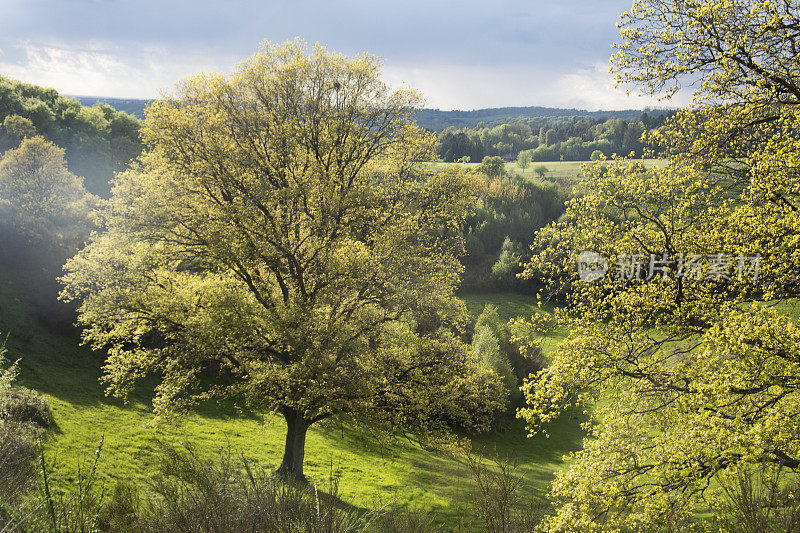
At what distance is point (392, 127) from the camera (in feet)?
64.0

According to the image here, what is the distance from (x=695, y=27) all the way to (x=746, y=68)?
160cm

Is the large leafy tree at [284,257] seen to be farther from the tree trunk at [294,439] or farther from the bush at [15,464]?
the bush at [15,464]

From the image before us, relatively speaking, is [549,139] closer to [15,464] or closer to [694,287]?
[694,287]

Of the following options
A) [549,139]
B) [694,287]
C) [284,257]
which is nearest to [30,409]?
[284,257]

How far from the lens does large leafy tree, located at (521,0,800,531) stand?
25.1 feet

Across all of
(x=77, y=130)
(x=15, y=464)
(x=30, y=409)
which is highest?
(x=77, y=130)

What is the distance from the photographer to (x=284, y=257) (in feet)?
54.4

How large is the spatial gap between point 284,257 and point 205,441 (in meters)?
10.6

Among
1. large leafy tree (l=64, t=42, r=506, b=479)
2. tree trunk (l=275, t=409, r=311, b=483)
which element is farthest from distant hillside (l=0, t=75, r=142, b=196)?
tree trunk (l=275, t=409, r=311, b=483)

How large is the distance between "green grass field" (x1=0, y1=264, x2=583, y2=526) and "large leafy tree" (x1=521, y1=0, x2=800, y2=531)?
4.61 metres

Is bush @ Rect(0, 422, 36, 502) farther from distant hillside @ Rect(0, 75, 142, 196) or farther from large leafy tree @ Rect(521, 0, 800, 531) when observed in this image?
distant hillside @ Rect(0, 75, 142, 196)

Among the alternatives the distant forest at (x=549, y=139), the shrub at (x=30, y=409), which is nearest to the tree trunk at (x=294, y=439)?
the shrub at (x=30, y=409)

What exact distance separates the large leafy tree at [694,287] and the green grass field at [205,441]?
4.61 metres

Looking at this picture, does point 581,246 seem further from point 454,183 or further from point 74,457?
point 74,457
